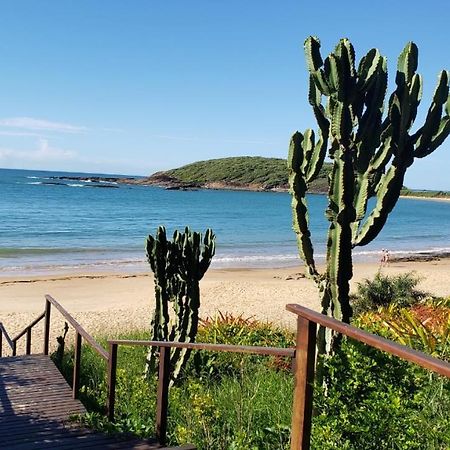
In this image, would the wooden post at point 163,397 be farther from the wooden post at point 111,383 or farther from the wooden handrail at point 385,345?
the wooden handrail at point 385,345

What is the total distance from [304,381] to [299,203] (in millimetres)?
3599

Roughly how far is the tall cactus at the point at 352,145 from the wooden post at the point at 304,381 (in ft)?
9.20

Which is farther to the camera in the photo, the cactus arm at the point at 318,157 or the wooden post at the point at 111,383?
the cactus arm at the point at 318,157

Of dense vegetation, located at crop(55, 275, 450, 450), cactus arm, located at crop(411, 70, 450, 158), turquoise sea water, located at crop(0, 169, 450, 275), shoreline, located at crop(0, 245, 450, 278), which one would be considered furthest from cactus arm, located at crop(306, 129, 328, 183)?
turquoise sea water, located at crop(0, 169, 450, 275)

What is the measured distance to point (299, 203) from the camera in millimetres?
6047

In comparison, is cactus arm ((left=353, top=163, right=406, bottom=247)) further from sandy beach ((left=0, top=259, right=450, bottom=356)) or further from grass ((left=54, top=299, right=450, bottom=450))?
sandy beach ((left=0, top=259, right=450, bottom=356))

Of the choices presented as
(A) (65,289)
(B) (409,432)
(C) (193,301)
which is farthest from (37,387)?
(A) (65,289)

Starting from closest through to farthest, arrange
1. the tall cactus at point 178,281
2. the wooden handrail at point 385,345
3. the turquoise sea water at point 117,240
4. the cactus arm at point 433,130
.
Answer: the wooden handrail at point 385,345 < the cactus arm at point 433,130 < the tall cactus at point 178,281 < the turquoise sea water at point 117,240

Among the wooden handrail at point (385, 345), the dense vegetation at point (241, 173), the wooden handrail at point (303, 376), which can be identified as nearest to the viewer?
the wooden handrail at point (385, 345)

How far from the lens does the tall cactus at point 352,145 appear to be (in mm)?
5500

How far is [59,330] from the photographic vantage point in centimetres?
1298

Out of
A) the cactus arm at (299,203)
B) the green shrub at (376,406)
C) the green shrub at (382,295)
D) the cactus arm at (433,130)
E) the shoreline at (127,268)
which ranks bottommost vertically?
the shoreline at (127,268)

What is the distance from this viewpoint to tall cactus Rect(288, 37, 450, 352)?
5.50m

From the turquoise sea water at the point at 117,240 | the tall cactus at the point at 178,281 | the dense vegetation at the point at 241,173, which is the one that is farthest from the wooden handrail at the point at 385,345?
the dense vegetation at the point at 241,173
